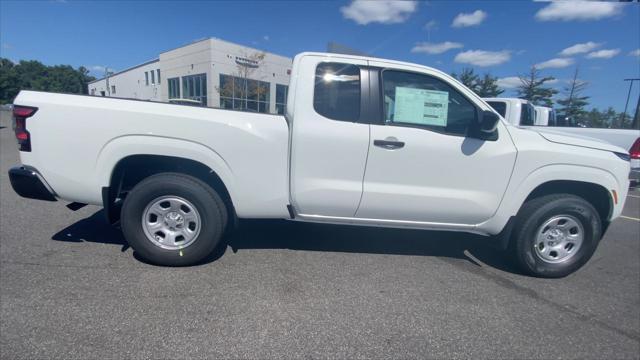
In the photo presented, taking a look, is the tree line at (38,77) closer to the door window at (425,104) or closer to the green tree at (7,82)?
the green tree at (7,82)

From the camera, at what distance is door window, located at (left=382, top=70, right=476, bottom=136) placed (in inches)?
123

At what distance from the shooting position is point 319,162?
301cm

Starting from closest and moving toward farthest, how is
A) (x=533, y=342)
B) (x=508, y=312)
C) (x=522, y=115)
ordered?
(x=533, y=342) < (x=508, y=312) < (x=522, y=115)

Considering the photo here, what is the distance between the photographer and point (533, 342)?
7.85 ft

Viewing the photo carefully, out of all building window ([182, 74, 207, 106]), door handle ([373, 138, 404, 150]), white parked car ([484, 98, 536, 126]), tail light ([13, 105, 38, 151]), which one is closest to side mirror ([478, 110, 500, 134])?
door handle ([373, 138, 404, 150])

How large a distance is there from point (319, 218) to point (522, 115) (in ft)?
29.5

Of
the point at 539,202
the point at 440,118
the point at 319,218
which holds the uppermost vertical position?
the point at 440,118

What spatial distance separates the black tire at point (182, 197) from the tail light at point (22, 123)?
0.95m

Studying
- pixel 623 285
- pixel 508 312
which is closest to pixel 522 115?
pixel 623 285

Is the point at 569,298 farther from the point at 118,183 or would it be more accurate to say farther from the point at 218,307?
the point at 118,183

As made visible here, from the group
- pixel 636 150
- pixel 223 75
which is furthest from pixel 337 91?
pixel 223 75

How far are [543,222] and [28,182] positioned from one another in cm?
489

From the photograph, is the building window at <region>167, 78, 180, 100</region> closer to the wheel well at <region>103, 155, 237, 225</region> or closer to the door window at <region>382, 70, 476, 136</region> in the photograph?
the wheel well at <region>103, 155, 237, 225</region>

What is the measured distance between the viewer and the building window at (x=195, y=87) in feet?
114
